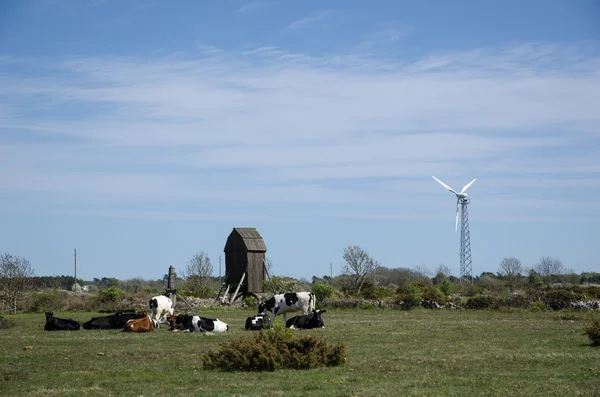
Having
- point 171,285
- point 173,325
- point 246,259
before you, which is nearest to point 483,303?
point 171,285

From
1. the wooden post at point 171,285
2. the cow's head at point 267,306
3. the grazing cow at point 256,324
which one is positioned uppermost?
the wooden post at point 171,285

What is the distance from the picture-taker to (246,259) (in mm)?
60000

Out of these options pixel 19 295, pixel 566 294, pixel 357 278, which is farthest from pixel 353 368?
pixel 357 278

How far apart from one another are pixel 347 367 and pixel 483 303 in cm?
3056

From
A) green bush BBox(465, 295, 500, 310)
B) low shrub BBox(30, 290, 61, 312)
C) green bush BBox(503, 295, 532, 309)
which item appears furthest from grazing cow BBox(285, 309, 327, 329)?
low shrub BBox(30, 290, 61, 312)

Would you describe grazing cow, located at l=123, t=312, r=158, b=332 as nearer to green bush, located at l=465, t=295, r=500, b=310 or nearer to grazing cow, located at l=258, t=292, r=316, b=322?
grazing cow, located at l=258, t=292, r=316, b=322

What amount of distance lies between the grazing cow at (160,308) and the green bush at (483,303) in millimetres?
20790

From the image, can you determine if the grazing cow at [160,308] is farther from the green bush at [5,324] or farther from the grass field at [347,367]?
the green bush at [5,324]

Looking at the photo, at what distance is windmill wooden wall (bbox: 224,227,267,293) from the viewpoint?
197 feet

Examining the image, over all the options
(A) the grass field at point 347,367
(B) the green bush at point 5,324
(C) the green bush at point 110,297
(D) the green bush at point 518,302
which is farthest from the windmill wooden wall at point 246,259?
(A) the grass field at point 347,367

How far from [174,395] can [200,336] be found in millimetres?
12523

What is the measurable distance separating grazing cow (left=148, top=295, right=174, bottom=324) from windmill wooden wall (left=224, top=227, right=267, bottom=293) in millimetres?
26342

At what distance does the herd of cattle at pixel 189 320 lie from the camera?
95.0 ft

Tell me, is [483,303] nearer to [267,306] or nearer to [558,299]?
[558,299]
